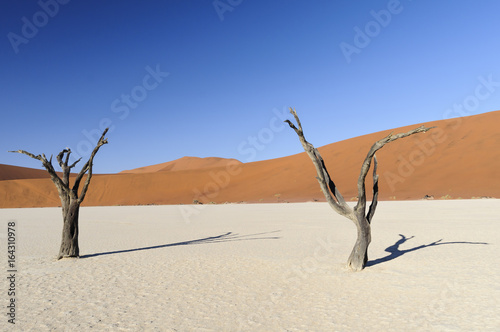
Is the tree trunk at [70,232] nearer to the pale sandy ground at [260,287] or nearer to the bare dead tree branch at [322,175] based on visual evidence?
the pale sandy ground at [260,287]

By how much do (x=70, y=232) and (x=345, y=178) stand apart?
39065 millimetres

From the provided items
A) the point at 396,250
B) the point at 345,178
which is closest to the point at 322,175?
the point at 396,250

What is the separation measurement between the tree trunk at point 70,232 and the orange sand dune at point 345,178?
2115cm

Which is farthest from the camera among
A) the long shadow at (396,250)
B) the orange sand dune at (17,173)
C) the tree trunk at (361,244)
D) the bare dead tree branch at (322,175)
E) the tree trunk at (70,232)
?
the orange sand dune at (17,173)

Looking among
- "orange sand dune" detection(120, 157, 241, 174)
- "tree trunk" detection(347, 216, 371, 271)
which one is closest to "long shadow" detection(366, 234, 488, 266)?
"tree trunk" detection(347, 216, 371, 271)

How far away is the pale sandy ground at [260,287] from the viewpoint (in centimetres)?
475

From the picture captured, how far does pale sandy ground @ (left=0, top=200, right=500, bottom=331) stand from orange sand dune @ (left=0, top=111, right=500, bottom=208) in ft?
62.4

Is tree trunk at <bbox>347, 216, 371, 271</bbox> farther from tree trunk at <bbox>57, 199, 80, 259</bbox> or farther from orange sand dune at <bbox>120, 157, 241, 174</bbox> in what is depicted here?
orange sand dune at <bbox>120, 157, 241, 174</bbox>

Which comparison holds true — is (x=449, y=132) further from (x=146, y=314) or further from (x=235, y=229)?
(x=146, y=314)

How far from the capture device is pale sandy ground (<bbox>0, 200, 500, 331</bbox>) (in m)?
4.75

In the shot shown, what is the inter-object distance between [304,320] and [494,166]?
39.0 meters

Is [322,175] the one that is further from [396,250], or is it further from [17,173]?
[17,173]

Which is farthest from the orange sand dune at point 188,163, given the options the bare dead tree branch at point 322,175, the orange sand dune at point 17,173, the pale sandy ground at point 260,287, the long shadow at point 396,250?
the bare dead tree branch at point 322,175

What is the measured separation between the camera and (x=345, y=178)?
44.6 metres
